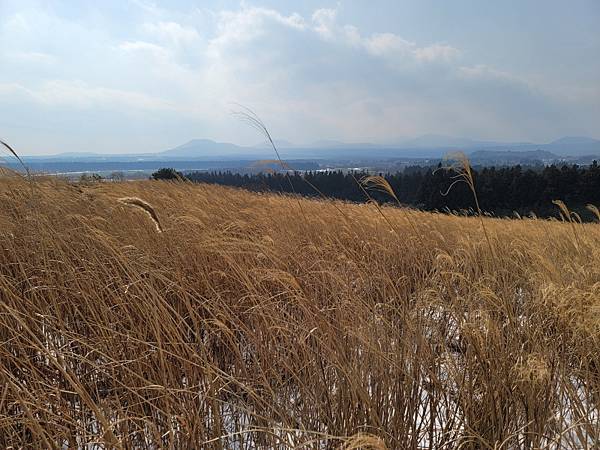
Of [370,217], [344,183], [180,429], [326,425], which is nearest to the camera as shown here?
[180,429]

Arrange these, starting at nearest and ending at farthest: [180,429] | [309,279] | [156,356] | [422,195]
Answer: [180,429], [156,356], [309,279], [422,195]

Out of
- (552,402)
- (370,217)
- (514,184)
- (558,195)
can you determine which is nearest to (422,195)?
(514,184)

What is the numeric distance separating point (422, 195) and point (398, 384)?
47.5m

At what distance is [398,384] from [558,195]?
4880 centimetres

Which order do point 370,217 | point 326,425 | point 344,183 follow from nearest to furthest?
point 326,425, point 370,217, point 344,183

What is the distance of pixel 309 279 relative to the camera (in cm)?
210

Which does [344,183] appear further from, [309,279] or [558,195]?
[309,279]

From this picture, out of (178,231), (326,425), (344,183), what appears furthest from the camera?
(344,183)

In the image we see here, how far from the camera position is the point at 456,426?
1.32 m

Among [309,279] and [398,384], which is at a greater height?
[309,279]

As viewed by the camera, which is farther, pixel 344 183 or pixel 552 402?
pixel 344 183

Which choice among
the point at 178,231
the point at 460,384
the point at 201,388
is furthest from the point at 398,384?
the point at 178,231

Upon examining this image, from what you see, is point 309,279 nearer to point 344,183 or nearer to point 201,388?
point 201,388

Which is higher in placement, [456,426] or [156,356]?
[156,356]
